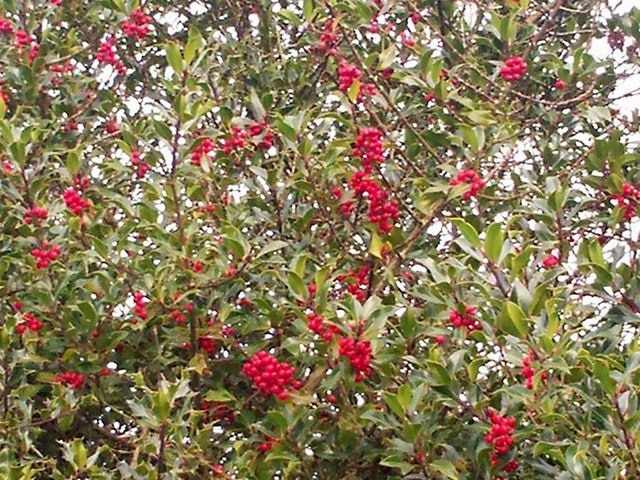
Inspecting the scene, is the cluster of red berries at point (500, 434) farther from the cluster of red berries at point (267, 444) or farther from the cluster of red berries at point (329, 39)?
the cluster of red berries at point (329, 39)

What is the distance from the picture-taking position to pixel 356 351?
3.04 meters

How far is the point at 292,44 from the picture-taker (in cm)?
482

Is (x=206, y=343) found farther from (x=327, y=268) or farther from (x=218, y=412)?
(x=327, y=268)

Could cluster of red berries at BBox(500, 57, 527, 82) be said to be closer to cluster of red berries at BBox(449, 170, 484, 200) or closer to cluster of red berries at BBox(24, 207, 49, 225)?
cluster of red berries at BBox(449, 170, 484, 200)

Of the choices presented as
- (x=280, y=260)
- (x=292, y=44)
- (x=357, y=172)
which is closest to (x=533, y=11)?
(x=292, y=44)

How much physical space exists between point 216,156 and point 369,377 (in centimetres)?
110

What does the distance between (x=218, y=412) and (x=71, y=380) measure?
0.52 m

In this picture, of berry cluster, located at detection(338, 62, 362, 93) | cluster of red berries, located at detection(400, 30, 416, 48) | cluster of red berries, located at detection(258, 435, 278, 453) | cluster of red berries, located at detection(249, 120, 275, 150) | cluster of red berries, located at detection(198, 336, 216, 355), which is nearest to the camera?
cluster of red berries, located at detection(258, 435, 278, 453)

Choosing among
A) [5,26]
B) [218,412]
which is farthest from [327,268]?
[5,26]

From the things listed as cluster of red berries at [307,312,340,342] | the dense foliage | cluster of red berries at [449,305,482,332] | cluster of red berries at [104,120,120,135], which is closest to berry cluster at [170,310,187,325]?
the dense foliage

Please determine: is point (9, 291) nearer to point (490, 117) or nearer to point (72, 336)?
point (72, 336)

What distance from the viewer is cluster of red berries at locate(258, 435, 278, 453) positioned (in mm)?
3184

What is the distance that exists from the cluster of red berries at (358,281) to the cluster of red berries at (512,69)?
1015 millimetres

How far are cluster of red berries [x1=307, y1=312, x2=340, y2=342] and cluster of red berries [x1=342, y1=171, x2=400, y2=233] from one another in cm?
50
